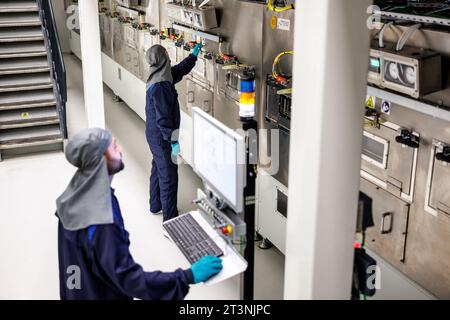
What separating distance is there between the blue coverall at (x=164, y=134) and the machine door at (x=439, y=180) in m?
2.53

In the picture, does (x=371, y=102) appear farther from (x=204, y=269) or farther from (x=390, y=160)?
(x=204, y=269)

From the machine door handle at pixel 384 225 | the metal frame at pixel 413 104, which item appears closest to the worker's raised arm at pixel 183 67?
the metal frame at pixel 413 104

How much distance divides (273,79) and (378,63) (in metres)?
1.25

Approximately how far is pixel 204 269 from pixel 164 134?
2.54 metres

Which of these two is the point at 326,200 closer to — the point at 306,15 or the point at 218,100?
the point at 306,15

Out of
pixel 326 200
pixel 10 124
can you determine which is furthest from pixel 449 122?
pixel 10 124

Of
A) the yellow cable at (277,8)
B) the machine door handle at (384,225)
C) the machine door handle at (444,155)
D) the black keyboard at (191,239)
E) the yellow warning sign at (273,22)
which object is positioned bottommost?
the machine door handle at (384,225)

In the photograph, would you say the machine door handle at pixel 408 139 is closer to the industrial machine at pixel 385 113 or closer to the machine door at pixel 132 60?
the industrial machine at pixel 385 113

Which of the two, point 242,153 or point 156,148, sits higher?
point 242,153

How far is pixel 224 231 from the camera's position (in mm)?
2885

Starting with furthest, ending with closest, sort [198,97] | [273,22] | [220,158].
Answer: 1. [198,97]
2. [273,22]
3. [220,158]

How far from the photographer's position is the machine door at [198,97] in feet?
19.2

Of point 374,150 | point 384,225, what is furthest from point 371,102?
point 384,225

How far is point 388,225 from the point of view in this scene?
369 centimetres
